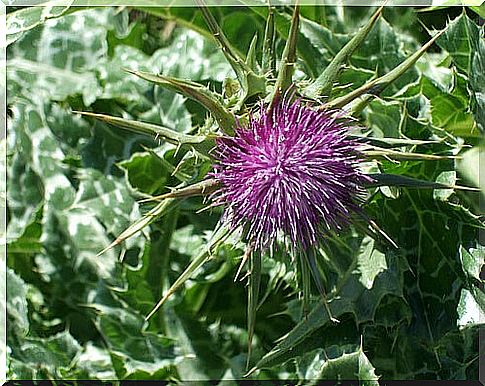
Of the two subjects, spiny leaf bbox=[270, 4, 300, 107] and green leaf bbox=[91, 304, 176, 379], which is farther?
green leaf bbox=[91, 304, 176, 379]

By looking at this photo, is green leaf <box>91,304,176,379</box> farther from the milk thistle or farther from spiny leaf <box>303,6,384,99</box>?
spiny leaf <box>303,6,384,99</box>

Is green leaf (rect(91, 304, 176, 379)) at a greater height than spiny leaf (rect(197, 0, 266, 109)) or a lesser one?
→ lesser

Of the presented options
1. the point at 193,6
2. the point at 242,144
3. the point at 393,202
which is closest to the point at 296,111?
the point at 242,144

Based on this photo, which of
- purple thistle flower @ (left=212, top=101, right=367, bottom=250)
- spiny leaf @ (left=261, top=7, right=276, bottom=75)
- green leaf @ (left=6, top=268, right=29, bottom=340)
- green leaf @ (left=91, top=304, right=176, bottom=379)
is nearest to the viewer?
purple thistle flower @ (left=212, top=101, right=367, bottom=250)

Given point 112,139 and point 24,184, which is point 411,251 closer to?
point 112,139

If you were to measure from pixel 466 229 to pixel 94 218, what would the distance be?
0.91m

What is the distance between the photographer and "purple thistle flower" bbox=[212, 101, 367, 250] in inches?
42.1

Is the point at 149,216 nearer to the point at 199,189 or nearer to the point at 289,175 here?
the point at 199,189

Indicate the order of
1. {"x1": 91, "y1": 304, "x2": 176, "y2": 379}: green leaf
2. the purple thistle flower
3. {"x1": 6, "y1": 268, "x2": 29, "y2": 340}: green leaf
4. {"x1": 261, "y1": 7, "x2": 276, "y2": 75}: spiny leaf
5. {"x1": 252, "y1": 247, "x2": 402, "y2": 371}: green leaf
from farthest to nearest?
{"x1": 6, "y1": 268, "x2": 29, "y2": 340}: green leaf < {"x1": 91, "y1": 304, "x2": 176, "y2": 379}: green leaf < {"x1": 252, "y1": 247, "x2": 402, "y2": 371}: green leaf < {"x1": 261, "y1": 7, "x2": 276, "y2": 75}: spiny leaf < the purple thistle flower

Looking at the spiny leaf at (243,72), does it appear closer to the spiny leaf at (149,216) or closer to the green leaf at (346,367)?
the spiny leaf at (149,216)

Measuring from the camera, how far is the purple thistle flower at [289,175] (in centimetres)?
107

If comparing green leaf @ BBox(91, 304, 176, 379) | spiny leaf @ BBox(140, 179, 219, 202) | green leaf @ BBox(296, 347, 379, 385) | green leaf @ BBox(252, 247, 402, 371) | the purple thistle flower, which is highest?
the purple thistle flower

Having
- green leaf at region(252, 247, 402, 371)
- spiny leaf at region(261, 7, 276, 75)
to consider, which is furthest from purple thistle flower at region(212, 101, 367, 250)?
green leaf at region(252, 247, 402, 371)

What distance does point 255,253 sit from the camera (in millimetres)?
1150
